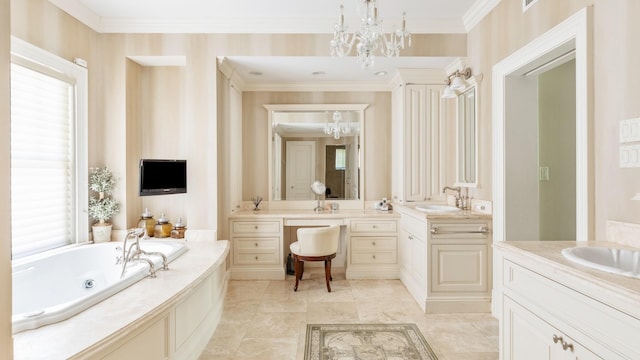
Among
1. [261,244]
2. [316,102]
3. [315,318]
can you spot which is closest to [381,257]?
[315,318]

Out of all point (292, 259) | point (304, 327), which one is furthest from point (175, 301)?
point (292, 259)

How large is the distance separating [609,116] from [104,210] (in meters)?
3.98

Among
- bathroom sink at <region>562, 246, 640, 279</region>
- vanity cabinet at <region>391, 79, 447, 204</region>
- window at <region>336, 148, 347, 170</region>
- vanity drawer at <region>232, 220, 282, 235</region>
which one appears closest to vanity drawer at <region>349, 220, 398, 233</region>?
vanity cabinet at <region>391, 79, 447, 204</region>

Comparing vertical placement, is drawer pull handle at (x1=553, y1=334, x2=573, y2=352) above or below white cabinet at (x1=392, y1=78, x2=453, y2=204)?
below

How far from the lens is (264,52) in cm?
325

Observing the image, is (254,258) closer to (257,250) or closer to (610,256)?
(257,250)

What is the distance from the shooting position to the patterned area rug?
7.17 ft

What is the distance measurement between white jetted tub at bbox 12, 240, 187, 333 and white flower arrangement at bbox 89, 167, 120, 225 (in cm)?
35

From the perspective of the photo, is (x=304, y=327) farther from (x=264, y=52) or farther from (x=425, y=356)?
(x=264, y=52)

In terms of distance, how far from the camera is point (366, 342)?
7.73 ft

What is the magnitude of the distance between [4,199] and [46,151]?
2.19m

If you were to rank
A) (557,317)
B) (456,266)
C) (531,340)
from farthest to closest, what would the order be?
(456,266), (531,340), (557,317)

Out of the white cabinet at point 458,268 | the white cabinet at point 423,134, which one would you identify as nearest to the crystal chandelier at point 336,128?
the white cabinet at point 423,134

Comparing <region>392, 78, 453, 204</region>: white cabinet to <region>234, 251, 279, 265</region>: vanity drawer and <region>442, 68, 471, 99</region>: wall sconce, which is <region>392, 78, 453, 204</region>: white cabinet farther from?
<region>234, 251, 279, 265</region>: vanity drawer
